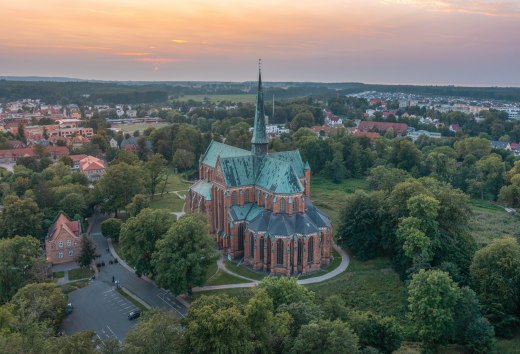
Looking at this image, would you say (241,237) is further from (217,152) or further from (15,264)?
(15,264)

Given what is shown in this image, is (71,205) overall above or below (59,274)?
above

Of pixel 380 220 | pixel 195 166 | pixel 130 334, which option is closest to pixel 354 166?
pixel 195 166

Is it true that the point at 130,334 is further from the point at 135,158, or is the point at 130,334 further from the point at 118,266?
the point at 135,158

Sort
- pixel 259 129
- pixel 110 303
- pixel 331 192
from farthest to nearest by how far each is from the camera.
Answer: pixel 331 192
pixel 259 129
pixel 110 303

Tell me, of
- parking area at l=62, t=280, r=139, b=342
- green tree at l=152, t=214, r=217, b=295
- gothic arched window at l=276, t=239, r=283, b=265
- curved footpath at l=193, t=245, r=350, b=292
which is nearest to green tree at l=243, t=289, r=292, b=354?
green tree at l=152, t=214, r=217, b=295

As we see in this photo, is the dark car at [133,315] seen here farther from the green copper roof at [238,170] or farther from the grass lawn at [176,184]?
the grass lawn at [176,184]

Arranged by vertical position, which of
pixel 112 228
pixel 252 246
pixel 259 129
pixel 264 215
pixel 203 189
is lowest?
pixel 112 228

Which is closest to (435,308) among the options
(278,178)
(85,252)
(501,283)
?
(501,283)

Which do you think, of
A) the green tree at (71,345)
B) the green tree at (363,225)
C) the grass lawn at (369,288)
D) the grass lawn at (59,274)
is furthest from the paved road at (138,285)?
the green tree at (363,225)

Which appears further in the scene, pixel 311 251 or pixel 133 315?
pixel 311 251
